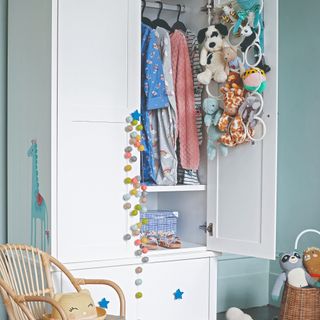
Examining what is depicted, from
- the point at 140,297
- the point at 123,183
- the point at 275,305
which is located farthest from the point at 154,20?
the point at 275,305

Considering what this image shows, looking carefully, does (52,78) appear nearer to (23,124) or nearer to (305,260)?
(23,124)

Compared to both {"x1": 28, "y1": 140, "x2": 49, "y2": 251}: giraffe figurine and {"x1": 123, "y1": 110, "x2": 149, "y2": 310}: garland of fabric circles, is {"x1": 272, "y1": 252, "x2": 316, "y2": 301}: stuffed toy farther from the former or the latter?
{"x1": 28, "y1": 140, "x2": 49, "y2": 251}: giraffe figurine

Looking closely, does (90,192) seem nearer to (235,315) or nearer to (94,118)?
(94,118)

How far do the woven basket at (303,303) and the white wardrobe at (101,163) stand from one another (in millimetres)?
489

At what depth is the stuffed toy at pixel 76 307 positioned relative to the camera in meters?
2.19

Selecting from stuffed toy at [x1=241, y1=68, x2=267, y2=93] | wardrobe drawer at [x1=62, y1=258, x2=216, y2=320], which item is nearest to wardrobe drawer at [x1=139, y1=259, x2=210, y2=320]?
wardrobe drawer at [x1=62, y1=258, x2=216, y2=320]

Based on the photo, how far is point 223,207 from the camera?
291 cm

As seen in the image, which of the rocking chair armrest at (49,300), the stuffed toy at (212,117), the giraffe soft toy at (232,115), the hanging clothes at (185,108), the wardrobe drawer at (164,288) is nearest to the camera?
the rocking chair armrest at (49,300)

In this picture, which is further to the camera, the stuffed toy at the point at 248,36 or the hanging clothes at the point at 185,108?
the hanging clothes at the point at 185,108

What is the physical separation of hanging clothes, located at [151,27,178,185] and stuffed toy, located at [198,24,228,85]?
0.18 m

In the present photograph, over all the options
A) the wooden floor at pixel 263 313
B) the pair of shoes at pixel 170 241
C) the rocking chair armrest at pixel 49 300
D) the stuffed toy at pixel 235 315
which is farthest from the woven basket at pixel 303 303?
the rocking chair armrest at pixel 49 300

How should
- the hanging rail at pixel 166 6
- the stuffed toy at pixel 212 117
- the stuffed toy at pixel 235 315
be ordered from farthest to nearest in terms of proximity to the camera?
the stuffed toy at pixel 235 315 → the hanging rail at pixel 166 6 → the stuffed toy at pixel 212 117

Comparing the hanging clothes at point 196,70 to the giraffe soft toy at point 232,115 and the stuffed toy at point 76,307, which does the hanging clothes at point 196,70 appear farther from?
the stuffed toy at point 76,307

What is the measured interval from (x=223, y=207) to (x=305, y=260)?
63 cm
